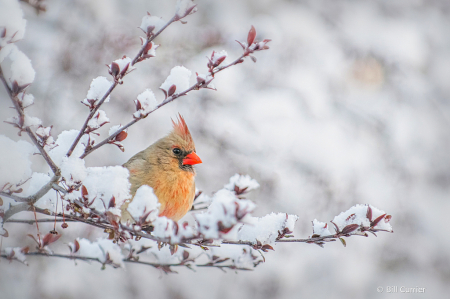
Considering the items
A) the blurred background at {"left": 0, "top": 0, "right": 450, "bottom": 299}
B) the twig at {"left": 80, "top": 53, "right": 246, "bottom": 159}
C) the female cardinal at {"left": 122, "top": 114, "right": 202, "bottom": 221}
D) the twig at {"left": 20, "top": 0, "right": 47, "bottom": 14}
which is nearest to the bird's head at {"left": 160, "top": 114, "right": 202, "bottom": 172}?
the female cardinal at {"left": 122, "top": 114, "right": 202, "bottom": 221}

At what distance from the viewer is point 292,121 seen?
337 centimetres

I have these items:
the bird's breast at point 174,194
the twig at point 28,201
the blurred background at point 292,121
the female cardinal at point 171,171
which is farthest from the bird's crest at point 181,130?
the blurred background at point 292,121

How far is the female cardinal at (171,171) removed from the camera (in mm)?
1623

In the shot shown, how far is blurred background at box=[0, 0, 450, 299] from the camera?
2928 millimetres

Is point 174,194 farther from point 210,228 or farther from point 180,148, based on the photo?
point 210,228

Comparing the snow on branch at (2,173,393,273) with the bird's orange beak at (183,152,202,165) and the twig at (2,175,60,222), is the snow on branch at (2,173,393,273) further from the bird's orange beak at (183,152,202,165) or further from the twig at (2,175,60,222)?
the bird's orange beak at (183,152,202,165)

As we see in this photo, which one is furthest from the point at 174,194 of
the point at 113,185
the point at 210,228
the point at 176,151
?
the point at 210,228

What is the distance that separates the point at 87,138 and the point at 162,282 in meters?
2.72

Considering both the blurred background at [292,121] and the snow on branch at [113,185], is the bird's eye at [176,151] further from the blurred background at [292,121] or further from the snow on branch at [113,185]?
the blurred background at [292,121]

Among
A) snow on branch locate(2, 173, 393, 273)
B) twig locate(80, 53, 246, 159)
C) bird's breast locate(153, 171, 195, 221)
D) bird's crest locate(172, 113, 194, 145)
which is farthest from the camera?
bird's crest locate(172, 113, 194, 145)

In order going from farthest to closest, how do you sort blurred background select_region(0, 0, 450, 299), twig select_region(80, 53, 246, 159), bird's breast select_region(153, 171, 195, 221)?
blurred background select_region(0, 0, 450, 299), bird's breast select_region(153, 171, 195, 221), twig select_region(80, 53, 246, 159)

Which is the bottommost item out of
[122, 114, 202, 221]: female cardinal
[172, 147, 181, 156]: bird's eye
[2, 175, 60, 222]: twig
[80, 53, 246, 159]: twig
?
[2, 175, 60, 222]: twig

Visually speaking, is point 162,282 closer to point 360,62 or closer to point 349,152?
point 349,152

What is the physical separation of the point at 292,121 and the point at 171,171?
6.31 ft
